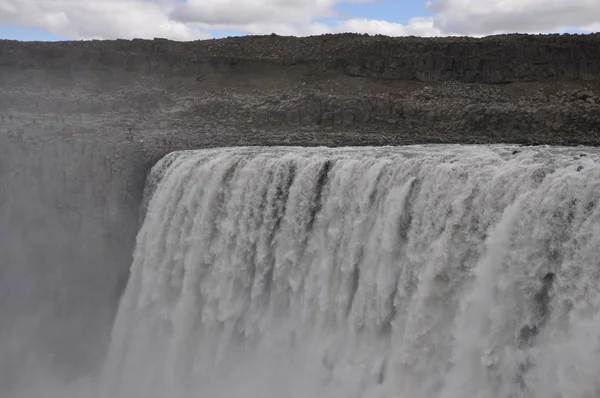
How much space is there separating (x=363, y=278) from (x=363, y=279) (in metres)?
0.02

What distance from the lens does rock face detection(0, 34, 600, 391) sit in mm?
20688

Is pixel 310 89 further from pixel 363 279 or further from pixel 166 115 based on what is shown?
pixel 363 279

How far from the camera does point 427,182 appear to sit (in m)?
11.8

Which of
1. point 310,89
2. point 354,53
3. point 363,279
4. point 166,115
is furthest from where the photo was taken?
point 354,53

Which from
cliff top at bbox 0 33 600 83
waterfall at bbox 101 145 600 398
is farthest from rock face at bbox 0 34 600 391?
waterfall at bbox 101 145 600 398

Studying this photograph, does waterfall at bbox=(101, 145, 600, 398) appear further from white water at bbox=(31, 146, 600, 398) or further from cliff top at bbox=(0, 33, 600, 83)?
cliff top at bbox=(0, 33, 600, 83)

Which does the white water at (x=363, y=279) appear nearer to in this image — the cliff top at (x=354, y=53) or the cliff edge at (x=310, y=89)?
the cliff edge at (x=310, y=89)

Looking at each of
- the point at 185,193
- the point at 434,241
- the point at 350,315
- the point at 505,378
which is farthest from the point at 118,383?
the point at 505,378

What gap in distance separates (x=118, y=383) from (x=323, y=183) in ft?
27.9

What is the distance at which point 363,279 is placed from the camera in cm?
1248

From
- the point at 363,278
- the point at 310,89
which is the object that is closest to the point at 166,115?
the point at 310,89

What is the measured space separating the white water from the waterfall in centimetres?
3

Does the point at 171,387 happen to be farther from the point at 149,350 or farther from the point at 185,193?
the point at 185,193

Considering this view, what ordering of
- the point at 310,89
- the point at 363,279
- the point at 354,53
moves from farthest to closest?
1. the point at 354,53
2. the point at 310,89
3. the point at 363,279
